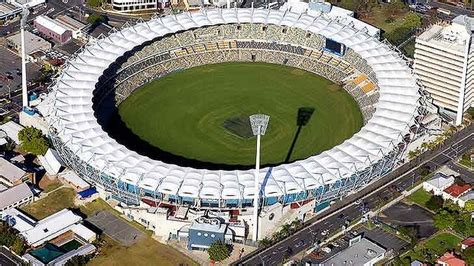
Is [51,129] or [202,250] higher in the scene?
[51,129]

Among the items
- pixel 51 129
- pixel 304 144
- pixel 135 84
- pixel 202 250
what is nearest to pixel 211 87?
pixel 135 84

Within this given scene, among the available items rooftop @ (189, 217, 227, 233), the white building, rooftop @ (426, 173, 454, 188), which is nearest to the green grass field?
the white building

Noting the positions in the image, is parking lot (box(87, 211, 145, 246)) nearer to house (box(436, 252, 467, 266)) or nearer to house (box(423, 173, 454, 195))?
house (box(436, 252, 467, 266))

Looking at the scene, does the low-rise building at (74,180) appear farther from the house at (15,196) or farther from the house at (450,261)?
the house at (450,261)

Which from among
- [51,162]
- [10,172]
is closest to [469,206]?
[51,162]

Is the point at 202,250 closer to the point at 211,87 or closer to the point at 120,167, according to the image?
the point at 120,167

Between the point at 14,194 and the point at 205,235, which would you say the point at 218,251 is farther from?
the point at 14,194
